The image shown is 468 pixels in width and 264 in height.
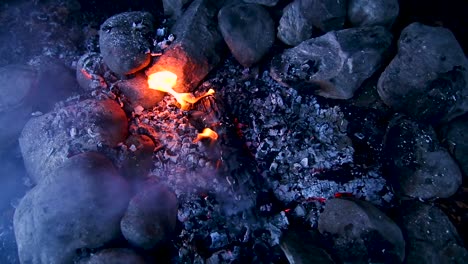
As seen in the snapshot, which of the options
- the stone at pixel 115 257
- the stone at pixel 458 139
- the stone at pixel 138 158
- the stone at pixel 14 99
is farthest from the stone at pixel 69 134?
the stone at pixel 458 139

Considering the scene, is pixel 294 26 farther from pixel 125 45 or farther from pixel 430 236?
pixel 430 236

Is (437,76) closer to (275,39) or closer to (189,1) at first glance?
(275,39)

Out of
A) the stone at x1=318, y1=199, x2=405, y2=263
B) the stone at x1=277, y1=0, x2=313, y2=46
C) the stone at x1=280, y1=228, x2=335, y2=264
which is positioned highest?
the stone at x1=277, y1=0, x2=313, y2=46

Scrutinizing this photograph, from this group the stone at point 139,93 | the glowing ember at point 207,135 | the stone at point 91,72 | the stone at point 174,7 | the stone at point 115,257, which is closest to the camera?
the stone at point 115,257

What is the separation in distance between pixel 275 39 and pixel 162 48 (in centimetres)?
142

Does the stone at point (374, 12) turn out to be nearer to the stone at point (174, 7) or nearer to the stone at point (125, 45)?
the stone at point (174, 7)

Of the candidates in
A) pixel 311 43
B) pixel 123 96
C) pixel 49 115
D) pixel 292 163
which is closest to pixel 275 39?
pixel 311 43

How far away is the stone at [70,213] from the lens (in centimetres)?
318

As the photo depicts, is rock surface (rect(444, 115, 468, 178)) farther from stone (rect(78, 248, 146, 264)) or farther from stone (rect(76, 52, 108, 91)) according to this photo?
stone (rect(76, 52, 108, 91))

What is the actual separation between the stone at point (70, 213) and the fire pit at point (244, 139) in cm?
1

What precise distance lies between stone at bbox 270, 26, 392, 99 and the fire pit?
0.02 metres

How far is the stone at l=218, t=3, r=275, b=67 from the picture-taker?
4020mm

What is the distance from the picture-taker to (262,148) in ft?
12.3

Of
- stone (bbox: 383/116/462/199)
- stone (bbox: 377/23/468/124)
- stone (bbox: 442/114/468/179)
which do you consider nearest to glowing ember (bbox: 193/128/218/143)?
stone (bbox: 383/116/462/199)
